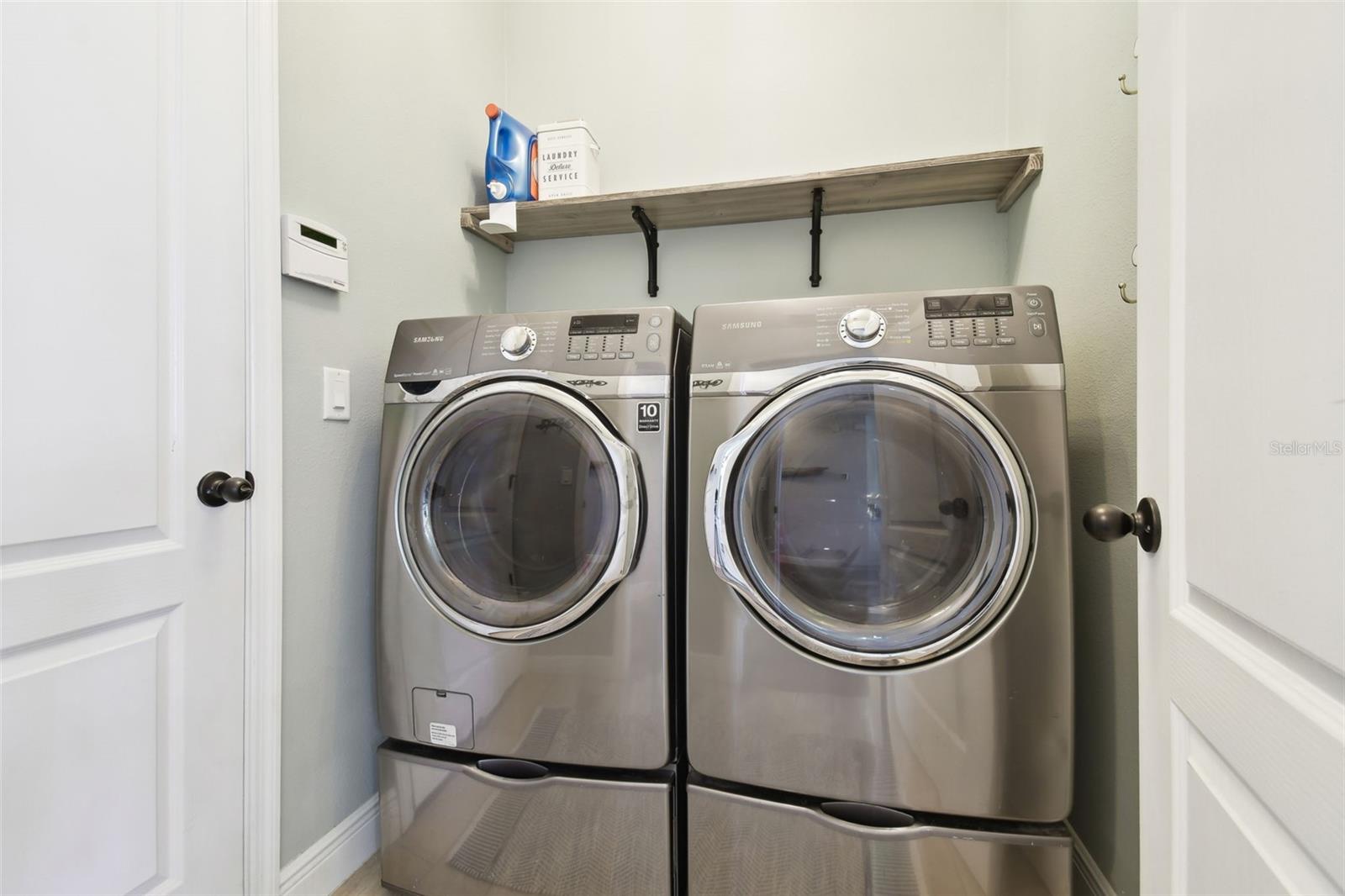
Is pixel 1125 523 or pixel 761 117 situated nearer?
pixel 1125 523

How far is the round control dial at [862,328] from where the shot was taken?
1.07m

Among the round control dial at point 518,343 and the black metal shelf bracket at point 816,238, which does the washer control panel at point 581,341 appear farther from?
the black metal shelf bracket at point 816,238

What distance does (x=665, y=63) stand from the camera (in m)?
1.92

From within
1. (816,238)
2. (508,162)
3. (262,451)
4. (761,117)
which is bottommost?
(262,451)

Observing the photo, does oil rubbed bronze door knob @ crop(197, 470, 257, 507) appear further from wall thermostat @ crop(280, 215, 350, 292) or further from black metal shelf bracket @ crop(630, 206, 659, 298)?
black metal shelf bracket @ crop(630, 206, 659, 298)

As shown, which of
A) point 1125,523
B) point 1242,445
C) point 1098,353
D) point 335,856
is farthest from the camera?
point 335,856

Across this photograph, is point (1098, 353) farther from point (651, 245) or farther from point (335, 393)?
point (335, 393)

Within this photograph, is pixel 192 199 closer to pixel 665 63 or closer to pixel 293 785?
pixel 293 785

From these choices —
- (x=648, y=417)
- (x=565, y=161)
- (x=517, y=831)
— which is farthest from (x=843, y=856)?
(x=565, y=161)

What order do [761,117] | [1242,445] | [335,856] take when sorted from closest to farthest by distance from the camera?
[1242,445], [335,856], [761,117]

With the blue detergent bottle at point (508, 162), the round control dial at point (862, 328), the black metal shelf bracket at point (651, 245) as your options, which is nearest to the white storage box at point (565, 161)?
the blue detergent bottle at point (508, 162)

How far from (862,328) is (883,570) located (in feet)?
1.54

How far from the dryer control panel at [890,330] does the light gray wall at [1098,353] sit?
0.19 m

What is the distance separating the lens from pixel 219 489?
1.02 m
